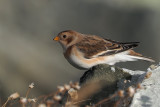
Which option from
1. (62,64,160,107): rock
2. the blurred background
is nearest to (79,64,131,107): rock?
(62,64,160,107): rock

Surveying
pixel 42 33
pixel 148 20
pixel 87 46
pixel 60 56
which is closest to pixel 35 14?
pixel 42 33

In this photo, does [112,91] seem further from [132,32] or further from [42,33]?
[42,33]

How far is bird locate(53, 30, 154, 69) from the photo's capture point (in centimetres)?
571

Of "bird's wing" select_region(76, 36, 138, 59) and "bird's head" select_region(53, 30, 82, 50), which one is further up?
"bird's head" select_region(53, 30, 82, 50)

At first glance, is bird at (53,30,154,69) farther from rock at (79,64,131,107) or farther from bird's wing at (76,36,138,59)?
rock at (79,64,131,107)

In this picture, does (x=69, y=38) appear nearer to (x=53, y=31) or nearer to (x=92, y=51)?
(x=92, y=51)

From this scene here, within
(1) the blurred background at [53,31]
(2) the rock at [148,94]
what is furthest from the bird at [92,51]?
(1) the blurred background at [53,31]

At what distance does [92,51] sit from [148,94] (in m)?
1.87

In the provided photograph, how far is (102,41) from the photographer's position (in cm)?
598

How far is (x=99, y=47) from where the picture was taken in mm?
5887

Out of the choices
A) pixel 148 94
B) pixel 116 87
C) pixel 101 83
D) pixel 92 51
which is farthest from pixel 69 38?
pixel 148 94

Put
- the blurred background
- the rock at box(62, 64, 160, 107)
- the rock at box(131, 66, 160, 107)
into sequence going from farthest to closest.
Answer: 1. the blurred background
2. the rock at box(62, 64, 160, 107)
3. the rock at box(131, 66, 160, 107)

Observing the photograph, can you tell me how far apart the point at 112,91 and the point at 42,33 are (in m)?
5.67

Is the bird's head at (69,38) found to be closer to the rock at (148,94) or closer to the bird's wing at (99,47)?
the bird's wing at (99,47)
